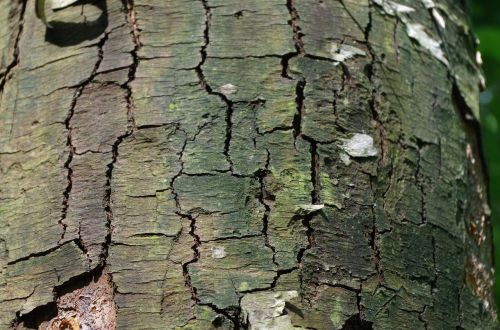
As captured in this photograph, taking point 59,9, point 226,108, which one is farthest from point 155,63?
point 59,9

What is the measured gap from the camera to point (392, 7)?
2.10 m

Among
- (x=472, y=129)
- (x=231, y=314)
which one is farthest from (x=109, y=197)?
(x=472, y=129)

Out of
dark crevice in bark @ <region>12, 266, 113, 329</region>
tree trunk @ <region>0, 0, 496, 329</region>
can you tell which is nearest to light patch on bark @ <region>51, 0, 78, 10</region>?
tree trunk @ <region>0, 0, 496, 329</region>

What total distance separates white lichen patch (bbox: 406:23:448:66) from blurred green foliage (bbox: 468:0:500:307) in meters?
1.35

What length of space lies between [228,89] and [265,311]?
19.6 inches

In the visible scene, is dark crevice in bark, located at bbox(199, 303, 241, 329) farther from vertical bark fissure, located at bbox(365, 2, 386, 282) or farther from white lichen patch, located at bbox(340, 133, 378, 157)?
white lichen patch, located at bbox(340, 133, 378, 157)

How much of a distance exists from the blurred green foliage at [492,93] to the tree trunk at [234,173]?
1493 millimetres

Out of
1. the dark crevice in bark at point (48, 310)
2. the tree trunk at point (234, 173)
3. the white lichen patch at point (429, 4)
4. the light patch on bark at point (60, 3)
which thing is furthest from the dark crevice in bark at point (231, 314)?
the white lichen patch at point (429, 4)

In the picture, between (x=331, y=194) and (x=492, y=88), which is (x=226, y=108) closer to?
(x=331, y=194)

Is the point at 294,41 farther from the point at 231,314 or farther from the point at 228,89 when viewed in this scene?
the point at 231,314

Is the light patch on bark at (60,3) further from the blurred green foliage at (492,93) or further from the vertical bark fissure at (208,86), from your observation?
the blurred green foliage at (492,93)

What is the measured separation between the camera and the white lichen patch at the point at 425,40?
6.91 ft

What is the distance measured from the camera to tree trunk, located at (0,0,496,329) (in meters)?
1.64

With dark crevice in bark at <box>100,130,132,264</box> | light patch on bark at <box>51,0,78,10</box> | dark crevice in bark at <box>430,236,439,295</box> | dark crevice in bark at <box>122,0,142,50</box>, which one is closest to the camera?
dark crevice in bark at <box>100,130,132,264</box>
